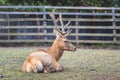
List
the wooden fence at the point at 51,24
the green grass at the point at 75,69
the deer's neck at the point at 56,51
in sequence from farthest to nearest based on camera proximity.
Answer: the wooden fence at the point at 51,24
the deer's neck at the point at 56,51
the green grass at the point at 75,69

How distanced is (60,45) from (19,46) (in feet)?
25.5

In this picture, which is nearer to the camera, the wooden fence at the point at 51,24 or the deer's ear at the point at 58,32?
the deer's ear at the point at 58,32

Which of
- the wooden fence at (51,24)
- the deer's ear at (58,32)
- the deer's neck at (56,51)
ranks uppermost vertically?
the deer's ear at (58,32)

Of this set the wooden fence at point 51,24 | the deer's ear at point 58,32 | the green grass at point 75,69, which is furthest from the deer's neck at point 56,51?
the wooden fence at point 51,24

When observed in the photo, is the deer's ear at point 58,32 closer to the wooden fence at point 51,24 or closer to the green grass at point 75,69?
the green grass at point 75,69

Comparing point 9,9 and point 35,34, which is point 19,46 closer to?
point 35,34

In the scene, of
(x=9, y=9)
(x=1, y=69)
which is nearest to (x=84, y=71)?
(x=1, y=69)

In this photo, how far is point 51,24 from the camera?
18.5 meters

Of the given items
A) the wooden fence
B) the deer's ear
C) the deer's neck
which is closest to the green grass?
the deer's neck

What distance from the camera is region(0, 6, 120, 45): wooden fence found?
58.4ft

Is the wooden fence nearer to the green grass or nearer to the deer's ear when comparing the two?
the green grass

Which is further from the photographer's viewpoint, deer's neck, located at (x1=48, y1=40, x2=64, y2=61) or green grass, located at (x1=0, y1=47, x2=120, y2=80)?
deer's neck, located at (x1=48, y1=40, x2=64, y2=61)

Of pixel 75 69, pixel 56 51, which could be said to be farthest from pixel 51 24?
pixel 56 51

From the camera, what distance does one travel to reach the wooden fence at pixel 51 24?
17812mm
